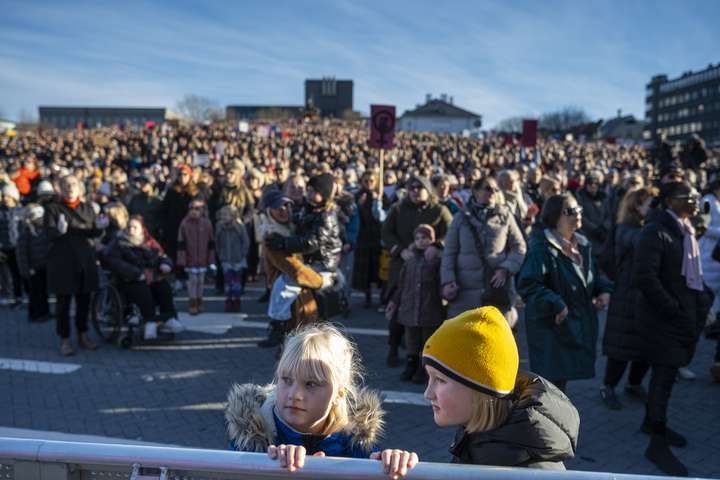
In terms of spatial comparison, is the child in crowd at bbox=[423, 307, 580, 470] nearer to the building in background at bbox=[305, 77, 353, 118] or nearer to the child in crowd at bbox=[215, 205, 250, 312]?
the child in crowd at bbox=[215, 205, 250, 312]

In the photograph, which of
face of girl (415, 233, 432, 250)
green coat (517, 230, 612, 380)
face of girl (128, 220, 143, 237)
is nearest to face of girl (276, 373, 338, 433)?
green coat (517, 230, 612, 380)

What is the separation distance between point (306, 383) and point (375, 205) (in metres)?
6.69

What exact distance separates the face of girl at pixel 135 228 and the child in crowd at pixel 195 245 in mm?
1166

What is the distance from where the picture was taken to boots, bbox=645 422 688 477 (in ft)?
12.5

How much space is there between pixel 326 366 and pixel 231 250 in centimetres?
637

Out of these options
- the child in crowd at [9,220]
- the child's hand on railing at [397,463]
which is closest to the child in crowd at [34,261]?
the child in crowd at [9,220]

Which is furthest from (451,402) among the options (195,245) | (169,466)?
(195,245)

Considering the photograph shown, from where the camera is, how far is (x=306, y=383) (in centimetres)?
212

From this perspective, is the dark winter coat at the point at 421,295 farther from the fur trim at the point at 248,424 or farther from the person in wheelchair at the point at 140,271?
the fur trim at the point at 248,424

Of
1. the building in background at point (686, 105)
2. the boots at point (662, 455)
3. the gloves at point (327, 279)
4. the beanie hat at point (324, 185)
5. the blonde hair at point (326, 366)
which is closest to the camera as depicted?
the blonde hair at point (326, 366)

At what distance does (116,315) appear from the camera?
6.62 m

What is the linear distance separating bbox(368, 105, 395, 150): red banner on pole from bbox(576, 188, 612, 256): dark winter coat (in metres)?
3.08

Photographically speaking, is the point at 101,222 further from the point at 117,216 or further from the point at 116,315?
the point at 116,315

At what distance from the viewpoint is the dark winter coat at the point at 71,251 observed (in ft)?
19.8
